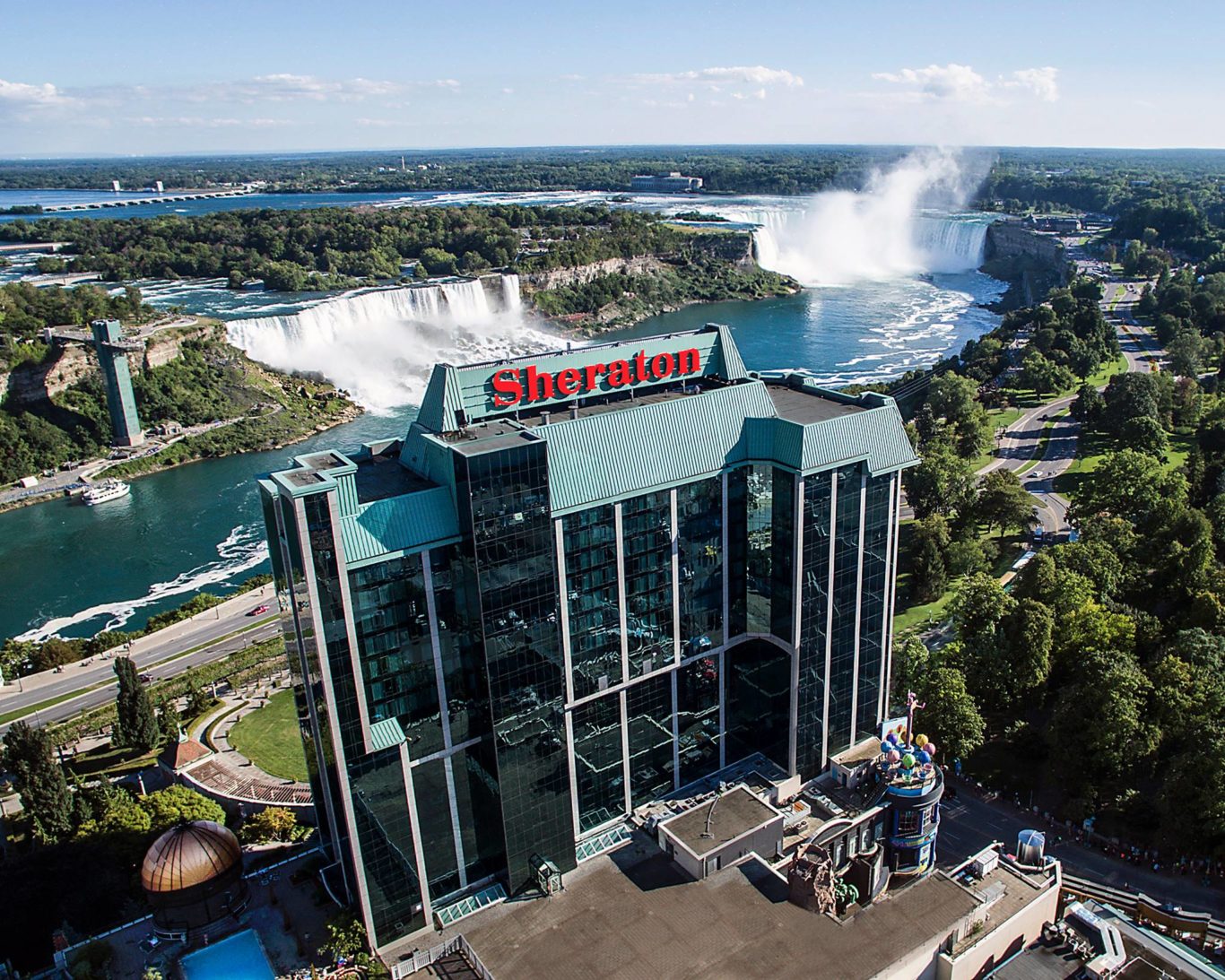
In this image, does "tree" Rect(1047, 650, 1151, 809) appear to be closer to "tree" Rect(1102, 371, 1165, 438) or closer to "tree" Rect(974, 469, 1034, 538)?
"tree" Rect(974, 469, 1034, 538)

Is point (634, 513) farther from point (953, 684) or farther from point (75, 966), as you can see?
point (75, 966)

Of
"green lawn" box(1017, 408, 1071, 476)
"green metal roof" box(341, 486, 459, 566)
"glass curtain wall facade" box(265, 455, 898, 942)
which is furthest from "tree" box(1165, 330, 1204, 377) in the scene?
"green metal roof" box(341, 486, 459, 566)

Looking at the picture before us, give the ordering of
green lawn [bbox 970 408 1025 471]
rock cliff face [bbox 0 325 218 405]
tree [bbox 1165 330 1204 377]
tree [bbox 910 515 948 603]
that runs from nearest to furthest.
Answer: tree [bbox 910 515 948 603] < green lawn [bbox 970 408 1025 471] < tree [bbox 1165 330 1204 377] < rock cliff face [bbox 0 325 218 405]

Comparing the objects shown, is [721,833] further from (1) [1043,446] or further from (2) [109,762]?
(1) [1043,446]

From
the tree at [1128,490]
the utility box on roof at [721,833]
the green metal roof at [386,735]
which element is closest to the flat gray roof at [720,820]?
the utility box on roof at [721,833]

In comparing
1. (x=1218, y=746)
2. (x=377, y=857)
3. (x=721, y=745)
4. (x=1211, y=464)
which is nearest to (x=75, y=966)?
(x=377, y=857)

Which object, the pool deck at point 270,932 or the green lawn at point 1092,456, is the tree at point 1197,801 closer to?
the pool deck at point 270,932

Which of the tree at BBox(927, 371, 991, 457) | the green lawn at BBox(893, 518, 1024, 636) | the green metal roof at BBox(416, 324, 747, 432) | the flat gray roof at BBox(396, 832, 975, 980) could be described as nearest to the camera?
the flat gray roof at BBox(396, 832, 975, 980)
